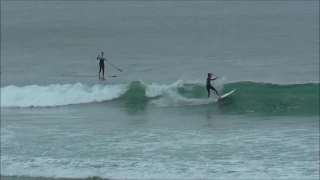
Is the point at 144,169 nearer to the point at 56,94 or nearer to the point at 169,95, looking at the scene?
the point at 169,95

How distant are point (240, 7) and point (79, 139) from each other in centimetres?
5032

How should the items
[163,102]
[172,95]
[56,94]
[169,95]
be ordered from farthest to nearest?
[56,94]
[169,95]
[172,95]
[163,102]

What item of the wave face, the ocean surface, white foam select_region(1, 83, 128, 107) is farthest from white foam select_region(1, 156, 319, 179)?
white foam select_region(1, 83, 128, 107)

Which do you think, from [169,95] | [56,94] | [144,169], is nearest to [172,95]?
[169,95]

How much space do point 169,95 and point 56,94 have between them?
4405 mm

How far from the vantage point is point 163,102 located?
23516 mm

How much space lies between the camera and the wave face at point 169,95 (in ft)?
75.3

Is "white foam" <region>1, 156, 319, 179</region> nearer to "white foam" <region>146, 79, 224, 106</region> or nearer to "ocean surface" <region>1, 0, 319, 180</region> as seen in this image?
"ocean surface" <region>1, 0, 319, 180</region>

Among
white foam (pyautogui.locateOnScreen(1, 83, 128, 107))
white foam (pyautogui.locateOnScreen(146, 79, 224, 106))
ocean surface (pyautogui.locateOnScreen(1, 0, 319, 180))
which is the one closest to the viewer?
ocean surface (pyautogui.locateOnScreen(1, 0, 319, 180))

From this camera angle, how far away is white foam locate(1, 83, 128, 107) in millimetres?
24688

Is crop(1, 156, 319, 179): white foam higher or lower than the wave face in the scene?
lower

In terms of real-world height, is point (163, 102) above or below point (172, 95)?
below

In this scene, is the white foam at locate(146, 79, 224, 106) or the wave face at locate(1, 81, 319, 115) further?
the wave face at locate(1, 81, 319, 115)

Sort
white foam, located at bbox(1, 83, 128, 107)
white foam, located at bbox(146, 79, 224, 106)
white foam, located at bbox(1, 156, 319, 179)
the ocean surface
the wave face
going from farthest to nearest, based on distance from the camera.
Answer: white foam, located at bbox(1, 83, 128, 107), the wave face, white foam, located at bbox(146, 79, 224, 106), the ocean surface, white foam, located at bbox(1, 156, 319, 179)
